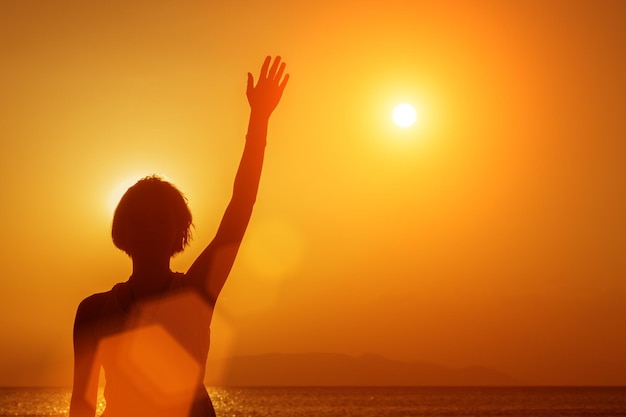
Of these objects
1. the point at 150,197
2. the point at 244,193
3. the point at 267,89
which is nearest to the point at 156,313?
the point at 150,197

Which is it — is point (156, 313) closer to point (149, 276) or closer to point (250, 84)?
point (149, 276)

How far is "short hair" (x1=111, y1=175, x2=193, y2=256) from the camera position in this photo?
257 cm

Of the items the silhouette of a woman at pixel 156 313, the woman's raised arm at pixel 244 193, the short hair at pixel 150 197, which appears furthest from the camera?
the short hair at pixel 150 197

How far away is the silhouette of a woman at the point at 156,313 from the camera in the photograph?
2.27m

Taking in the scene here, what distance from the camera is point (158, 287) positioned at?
2.48m

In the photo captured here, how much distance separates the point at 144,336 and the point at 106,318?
0.16 metres

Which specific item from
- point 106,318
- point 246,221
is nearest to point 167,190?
point 246,221

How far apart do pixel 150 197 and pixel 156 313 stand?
17.5 inches

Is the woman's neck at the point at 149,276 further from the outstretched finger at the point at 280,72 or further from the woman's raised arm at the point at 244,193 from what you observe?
the outstretched finger at the point at 280,72

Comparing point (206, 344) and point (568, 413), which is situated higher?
point (206, 344)

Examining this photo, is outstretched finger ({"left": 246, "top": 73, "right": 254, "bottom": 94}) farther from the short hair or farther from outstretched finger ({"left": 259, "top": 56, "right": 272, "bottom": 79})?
the short hair

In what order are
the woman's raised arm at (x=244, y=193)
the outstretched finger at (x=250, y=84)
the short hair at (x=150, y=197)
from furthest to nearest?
1. the outstretched finger at (x=250, y=84)
2. the short hair at (x=150, y=197)
3. the woman's raised arm at (x=244, y=193)

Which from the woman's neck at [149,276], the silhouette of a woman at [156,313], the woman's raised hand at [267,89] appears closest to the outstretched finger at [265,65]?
the woman's raised hand at [267,89]

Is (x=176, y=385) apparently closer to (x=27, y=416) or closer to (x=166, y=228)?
(x=166, y=228)
